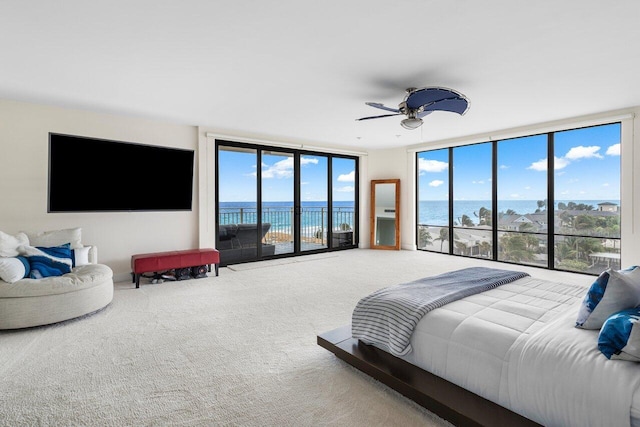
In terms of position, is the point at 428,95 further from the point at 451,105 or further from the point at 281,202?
the point at 281,202

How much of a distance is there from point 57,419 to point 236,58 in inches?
109

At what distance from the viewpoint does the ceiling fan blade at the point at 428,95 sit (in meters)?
3.10

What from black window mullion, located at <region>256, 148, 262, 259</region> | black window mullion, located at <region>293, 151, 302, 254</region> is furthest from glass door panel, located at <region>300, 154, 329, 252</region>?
black window mullion, located at <region>256, 148, 262, 259</region>

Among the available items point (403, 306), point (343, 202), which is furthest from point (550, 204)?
point (403, 306)

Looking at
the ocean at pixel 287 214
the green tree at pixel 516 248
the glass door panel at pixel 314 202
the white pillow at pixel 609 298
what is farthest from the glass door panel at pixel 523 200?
the white pillow at pixel 609 298

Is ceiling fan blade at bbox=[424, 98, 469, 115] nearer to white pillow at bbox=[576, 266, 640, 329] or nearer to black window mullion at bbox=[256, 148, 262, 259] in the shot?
white pillow at bbox=[576, 266, 640, 329]

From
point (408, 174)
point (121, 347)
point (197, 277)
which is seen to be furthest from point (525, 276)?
point (408, 174)

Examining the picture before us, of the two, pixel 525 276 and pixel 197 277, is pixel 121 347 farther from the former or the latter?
pixel 525 276

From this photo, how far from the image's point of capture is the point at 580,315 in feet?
5.53

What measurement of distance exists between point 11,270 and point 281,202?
13.5ft

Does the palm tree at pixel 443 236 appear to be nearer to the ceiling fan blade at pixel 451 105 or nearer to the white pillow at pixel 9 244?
the ceiling fan blade at pixel 451 105

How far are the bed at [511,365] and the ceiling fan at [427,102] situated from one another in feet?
6.32

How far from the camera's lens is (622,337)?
1.33 m

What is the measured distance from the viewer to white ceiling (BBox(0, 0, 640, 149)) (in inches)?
85.3
